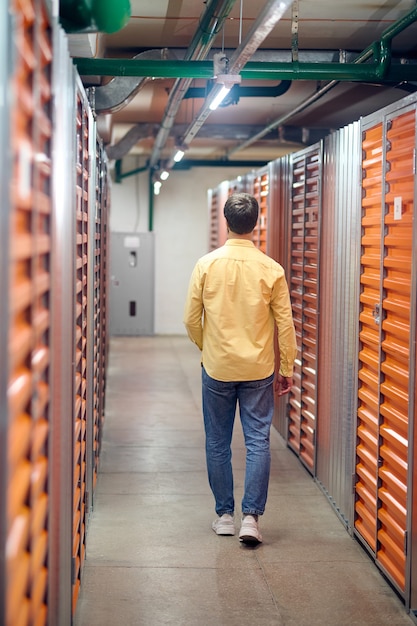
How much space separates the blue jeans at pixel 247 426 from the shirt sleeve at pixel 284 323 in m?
0.16

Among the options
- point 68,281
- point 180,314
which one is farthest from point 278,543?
point 180,314

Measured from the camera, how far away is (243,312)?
4.70 metres

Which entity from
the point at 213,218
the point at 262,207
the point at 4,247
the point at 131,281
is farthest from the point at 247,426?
the point at 131,281

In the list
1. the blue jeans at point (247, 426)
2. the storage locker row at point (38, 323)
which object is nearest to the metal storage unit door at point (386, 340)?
the blue jeans at point (247, 426)

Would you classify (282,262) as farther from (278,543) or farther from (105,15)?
(105,15)

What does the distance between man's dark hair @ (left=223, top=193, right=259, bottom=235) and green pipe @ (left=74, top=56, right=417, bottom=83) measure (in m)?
0.98

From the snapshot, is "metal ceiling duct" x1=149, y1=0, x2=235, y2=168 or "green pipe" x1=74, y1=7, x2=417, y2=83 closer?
"metal ceiling duct" x1=149, y1=0, x2=235, y2=168

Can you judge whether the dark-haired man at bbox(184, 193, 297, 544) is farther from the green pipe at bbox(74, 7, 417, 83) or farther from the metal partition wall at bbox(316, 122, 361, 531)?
the green pipe at bbox(74, 7, 417, 83)

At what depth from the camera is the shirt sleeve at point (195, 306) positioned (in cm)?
481

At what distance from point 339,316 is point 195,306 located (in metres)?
1.05

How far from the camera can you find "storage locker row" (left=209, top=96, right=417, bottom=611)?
4.02 meters

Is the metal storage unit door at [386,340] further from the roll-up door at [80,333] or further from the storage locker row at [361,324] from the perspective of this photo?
the roll-up door at [80,333]

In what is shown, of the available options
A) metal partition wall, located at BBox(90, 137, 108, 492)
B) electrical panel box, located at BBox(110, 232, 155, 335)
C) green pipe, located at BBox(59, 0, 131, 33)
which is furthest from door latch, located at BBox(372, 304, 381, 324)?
electrical panel box, located at BBox(110, 232, 155, 335)

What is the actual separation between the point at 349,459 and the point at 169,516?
4.00 ft
